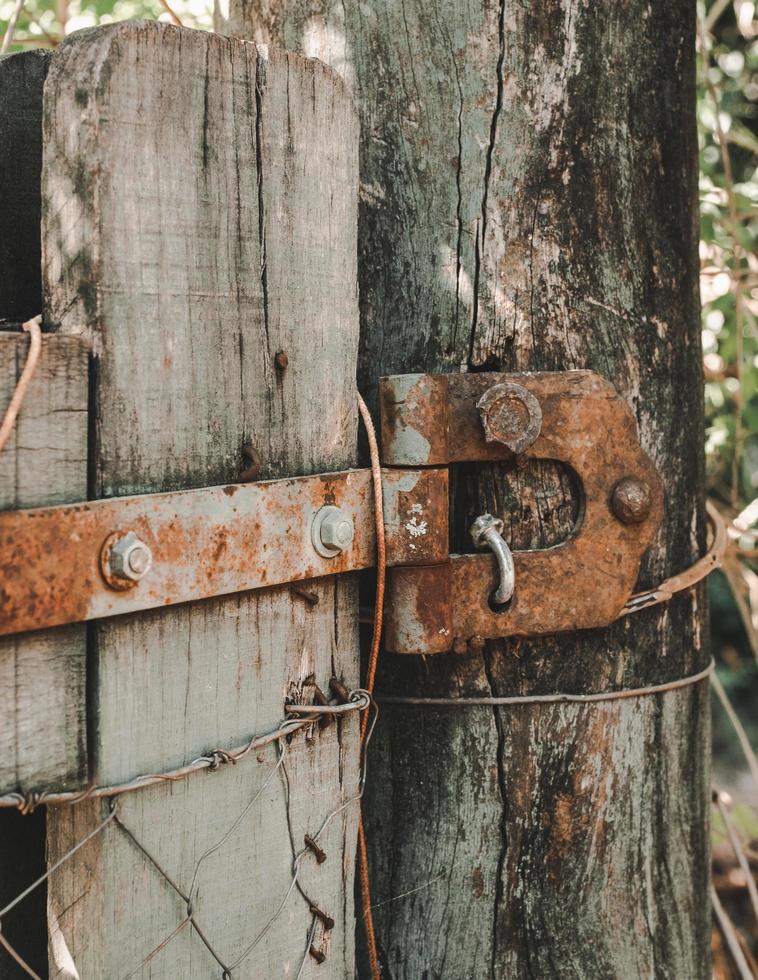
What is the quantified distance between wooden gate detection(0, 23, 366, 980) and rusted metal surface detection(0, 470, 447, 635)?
4 centimetres

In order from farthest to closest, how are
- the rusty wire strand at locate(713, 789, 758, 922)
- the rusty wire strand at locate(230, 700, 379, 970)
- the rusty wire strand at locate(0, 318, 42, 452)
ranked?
the rusty wire strand at locate(713, 789, 758, 922), the rusty wire strand at locate(230, 700, 379, 970), the rusty wire strand at locate(0, 318, 42, 452)

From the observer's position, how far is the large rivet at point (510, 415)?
132 cm

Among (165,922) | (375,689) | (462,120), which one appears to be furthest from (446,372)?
(165,922)

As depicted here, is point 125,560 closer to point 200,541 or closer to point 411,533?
point 200,541

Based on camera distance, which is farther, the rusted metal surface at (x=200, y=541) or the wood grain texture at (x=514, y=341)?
the wood grain texture at (x=514, y=341)

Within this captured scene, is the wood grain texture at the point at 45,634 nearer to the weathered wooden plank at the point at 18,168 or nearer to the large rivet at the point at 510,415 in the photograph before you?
the weathered wooden plank at the point at 18,168

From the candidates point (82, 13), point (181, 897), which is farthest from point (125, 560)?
point (82, 13)

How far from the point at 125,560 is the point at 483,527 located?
53 centimetres

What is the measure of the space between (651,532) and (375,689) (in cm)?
44

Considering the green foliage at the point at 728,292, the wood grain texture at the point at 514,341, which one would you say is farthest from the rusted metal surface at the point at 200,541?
the green foliage at the point at 728,292

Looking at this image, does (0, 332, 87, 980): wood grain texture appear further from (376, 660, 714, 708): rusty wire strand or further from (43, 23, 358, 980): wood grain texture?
(376, 660, 714, 708): rusty wire strand

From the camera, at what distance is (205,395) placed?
1.12 meters

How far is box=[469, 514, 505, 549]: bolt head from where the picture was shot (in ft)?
4.49

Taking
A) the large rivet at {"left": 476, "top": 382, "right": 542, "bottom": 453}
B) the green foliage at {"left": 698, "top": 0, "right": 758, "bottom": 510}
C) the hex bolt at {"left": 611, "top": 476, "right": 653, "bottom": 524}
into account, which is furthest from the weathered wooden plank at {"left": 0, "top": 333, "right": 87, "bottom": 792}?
the green foliage at {"left": 698, "top": 0, "right": 758, "bottom": 510}
